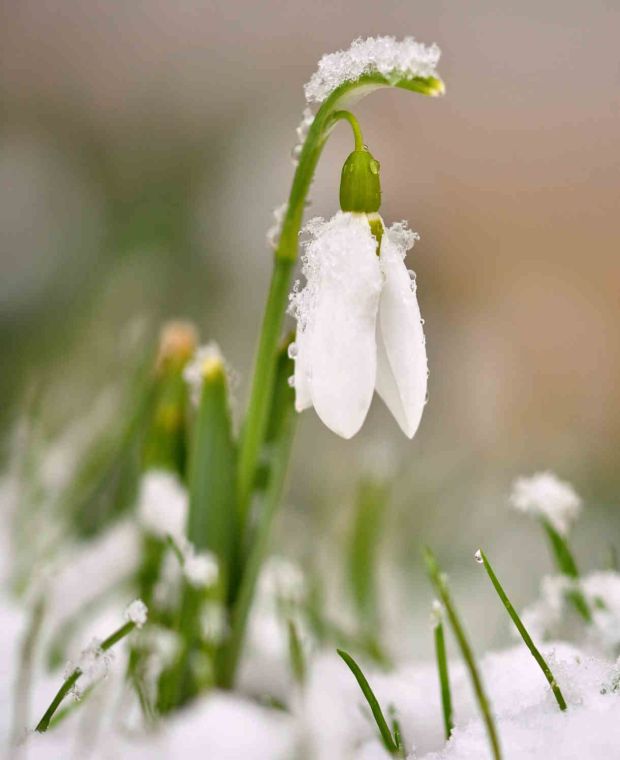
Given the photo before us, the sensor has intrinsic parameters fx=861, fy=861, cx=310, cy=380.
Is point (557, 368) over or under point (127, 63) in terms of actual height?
under

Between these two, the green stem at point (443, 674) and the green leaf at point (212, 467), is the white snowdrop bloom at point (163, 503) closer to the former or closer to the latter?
the green leaf at point (212, 467)

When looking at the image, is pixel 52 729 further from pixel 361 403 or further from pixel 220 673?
pixel 361 403

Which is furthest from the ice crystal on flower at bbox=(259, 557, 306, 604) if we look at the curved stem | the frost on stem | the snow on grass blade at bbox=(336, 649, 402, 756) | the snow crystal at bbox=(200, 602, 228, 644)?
the curved stem

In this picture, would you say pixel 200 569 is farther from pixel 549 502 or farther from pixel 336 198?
pixel 336 198

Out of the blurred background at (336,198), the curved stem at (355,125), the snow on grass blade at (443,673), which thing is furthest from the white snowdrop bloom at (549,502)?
the blurred background at (336,198)

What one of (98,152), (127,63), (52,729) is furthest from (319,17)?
(52,729)

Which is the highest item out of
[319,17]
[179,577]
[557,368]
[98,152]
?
[319,17]
